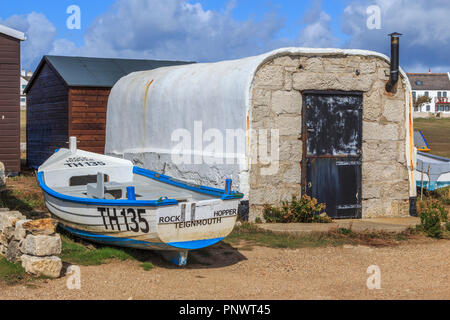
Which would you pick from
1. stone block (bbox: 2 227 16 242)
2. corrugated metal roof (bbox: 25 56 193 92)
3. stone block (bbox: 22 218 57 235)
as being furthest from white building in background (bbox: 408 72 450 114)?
stone block (bbox: 22 218 57 235)

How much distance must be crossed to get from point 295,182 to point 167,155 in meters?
3.10

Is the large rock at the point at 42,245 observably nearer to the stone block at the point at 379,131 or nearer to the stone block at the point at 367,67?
the stone block at the point at 379,131

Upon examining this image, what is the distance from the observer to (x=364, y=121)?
1166 centimetres

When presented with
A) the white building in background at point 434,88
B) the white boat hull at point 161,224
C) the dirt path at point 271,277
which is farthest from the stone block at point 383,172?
the white building in background at point 434,88

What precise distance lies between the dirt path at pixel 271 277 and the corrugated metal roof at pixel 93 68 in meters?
9.89

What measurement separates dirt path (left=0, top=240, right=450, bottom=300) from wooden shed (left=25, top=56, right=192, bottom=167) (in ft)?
30.7

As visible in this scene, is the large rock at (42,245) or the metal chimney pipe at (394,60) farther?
the metal chimney pipe at (394,60)

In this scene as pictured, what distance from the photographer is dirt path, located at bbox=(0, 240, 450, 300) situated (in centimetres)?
651

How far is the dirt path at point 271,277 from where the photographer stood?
6512mm

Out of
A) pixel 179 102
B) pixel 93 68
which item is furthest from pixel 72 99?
pixel 179 102

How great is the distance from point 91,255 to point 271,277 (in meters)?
2.52

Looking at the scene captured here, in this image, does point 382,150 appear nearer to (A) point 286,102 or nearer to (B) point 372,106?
(B) point 372,106
